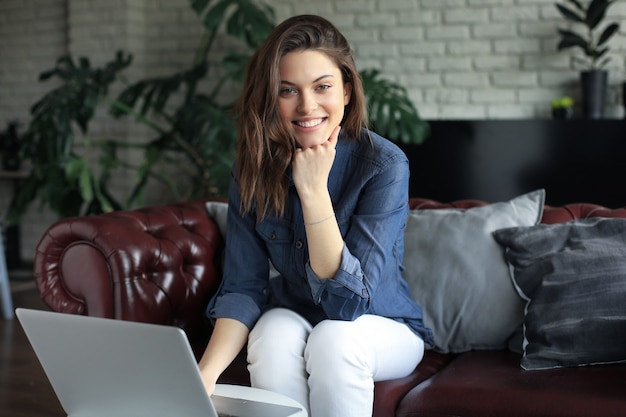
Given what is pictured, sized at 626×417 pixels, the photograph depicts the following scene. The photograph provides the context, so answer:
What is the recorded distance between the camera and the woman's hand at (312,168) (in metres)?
1.77

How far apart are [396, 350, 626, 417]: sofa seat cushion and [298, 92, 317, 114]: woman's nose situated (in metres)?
0.67

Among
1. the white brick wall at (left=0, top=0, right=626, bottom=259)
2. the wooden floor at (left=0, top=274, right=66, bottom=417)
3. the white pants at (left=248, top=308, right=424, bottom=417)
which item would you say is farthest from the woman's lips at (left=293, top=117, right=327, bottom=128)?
the white brick wall at (left=0, top=0, right=626, bottom=259)

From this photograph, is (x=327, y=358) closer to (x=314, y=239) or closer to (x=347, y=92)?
(x=314, y=239)

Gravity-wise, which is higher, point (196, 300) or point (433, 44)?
point (433, 44)

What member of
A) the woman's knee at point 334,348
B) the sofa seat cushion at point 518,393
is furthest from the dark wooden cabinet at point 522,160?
the woman's knee at point 334,348

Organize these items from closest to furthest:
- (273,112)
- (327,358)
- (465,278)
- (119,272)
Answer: (327,358) < (273,112) < (119,272) < (465,278)

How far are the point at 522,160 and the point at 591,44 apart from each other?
76 centimetres

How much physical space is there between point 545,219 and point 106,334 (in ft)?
4.85

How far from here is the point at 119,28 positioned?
572cm

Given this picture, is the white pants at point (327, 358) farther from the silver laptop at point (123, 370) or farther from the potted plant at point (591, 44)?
the potted plant at point (591, 44)

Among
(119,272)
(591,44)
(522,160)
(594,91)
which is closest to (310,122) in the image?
(119,272)

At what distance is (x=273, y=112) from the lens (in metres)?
1.87

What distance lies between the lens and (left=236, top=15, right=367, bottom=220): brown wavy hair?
72.9 inches

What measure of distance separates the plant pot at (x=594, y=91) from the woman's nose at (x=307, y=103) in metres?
3.11
